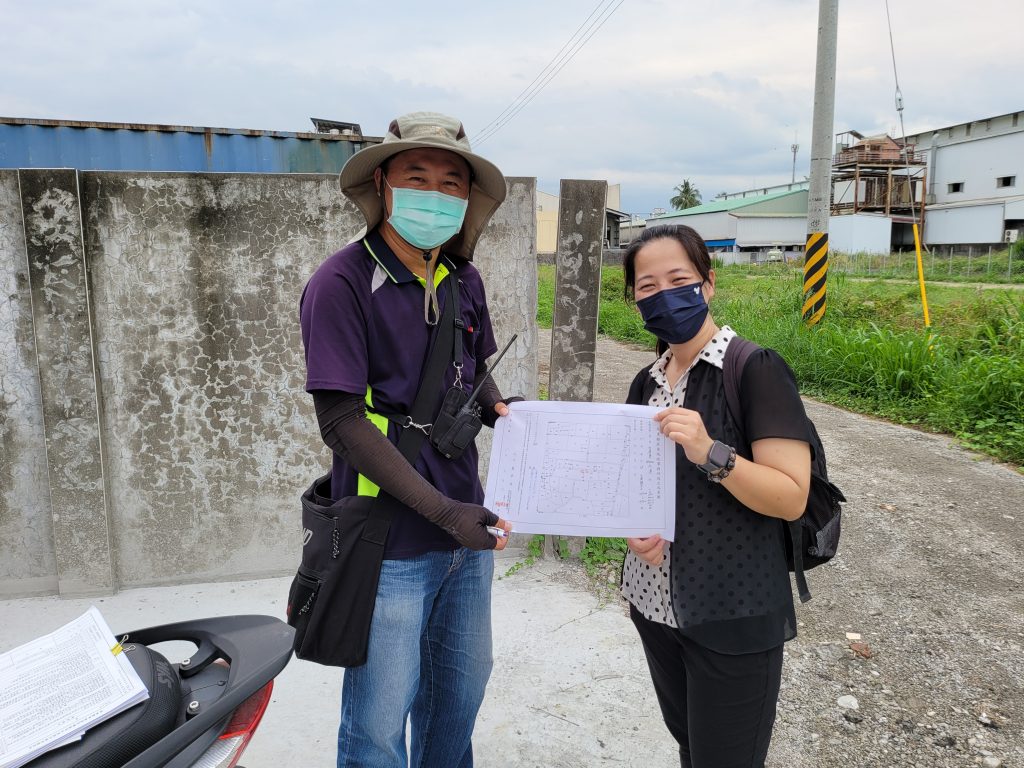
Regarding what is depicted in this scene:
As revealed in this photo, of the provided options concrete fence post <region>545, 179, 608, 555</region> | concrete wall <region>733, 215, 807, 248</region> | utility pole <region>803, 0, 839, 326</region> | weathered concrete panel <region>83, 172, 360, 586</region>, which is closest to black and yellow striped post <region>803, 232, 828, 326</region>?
utility pole <region>803, 0, 839, 326</region>

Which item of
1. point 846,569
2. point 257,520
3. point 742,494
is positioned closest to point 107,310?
point 257,520

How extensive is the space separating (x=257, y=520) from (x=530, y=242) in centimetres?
197

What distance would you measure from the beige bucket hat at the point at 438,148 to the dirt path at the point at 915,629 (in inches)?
80.6

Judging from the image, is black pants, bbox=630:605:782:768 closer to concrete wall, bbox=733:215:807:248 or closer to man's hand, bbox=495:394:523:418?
man's hand, bbox=495:394:523:418

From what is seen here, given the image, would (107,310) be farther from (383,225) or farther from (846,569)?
(846,569)

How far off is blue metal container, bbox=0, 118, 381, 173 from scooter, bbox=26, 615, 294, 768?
277 inches

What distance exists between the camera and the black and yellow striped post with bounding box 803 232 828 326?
884 centimetres

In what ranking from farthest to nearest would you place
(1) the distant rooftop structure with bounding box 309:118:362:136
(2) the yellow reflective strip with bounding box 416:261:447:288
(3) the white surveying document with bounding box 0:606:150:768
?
1. (1) the distant rooftop structure with bounding box 309:118:362:136
2. (2) the yellow reflective strip with bounding box 416:261:447:288
3. (3) the white surveying document with bounding box 0:606:150:768

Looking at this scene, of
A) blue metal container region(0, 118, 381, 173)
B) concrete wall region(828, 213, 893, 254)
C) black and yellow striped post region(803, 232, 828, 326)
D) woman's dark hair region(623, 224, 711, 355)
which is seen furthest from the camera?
concrete wall region(828, 213, 893, 254)

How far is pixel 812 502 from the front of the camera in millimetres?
1515

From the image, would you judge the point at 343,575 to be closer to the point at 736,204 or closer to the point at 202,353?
the point at 202,353

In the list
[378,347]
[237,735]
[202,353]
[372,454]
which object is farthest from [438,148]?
[202,353]

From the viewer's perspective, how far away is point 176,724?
1.24 m

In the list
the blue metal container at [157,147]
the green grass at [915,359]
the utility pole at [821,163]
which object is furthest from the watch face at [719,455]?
the utility pole at [821,163]
